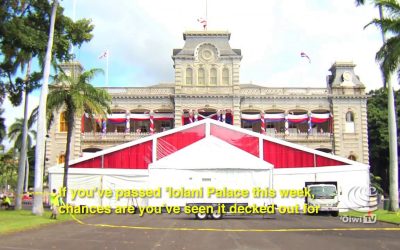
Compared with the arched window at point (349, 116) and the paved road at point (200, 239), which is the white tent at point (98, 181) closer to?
the paved road at point (200, 239)

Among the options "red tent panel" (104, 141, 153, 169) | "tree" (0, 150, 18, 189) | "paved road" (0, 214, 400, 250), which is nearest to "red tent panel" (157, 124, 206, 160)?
"red tent panel" (104, 141, 153, 169)

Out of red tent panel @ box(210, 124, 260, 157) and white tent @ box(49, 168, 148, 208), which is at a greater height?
red tent panel @ box(210, 124, 260, 157)

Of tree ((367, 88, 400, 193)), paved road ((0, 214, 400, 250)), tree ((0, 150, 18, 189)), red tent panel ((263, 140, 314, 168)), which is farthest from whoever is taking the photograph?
tree ((0, 150, 18, 189))

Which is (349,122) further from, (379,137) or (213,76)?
(213,76)

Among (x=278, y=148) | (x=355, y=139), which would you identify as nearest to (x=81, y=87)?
(x=278, y=148)

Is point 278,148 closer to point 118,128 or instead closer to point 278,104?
point 278,104

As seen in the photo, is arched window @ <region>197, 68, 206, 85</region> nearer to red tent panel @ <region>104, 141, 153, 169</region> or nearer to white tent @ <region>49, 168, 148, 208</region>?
Result: red tent panel @ <region>104, 141, 153, 169</region>

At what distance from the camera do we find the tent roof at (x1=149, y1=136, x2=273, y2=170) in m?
31.0

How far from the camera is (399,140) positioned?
58000 mm

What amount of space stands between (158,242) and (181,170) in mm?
16806

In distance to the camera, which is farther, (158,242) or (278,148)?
(278,148)

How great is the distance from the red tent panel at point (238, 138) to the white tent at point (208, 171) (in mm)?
1588

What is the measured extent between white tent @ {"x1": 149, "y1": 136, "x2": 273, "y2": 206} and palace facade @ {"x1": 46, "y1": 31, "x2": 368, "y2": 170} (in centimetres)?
1704

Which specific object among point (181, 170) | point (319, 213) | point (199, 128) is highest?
point (199, 128)
